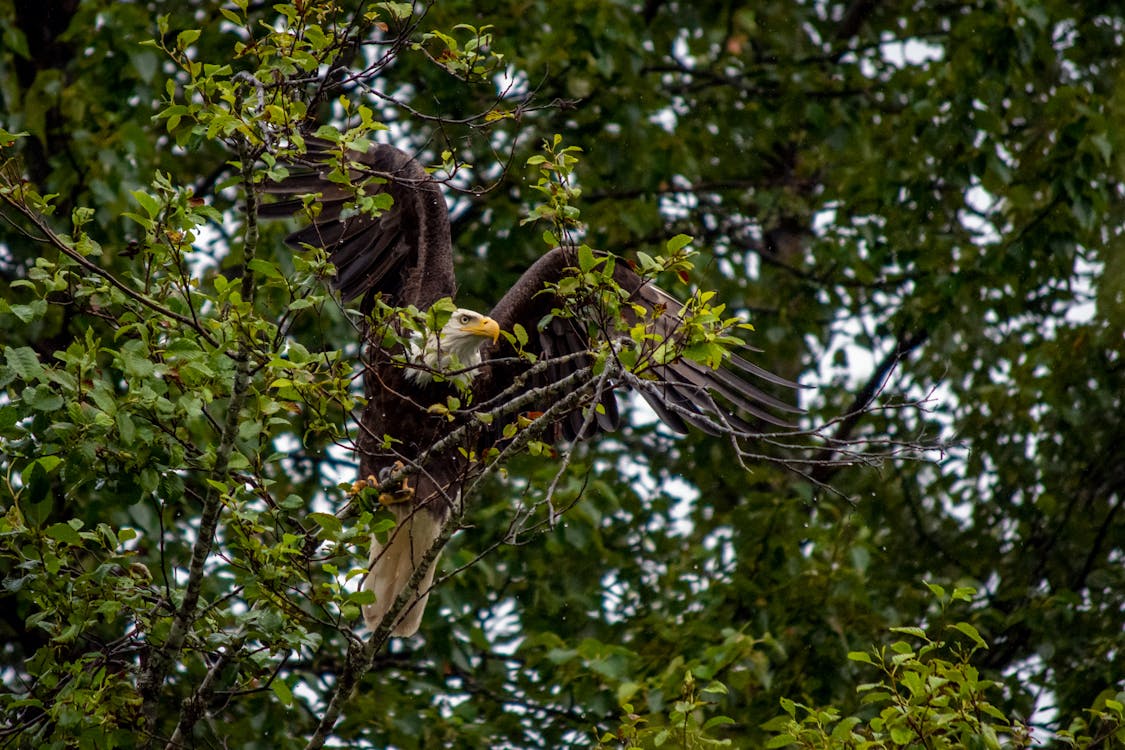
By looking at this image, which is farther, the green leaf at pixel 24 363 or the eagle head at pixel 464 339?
the eagle head at pixel 464 339

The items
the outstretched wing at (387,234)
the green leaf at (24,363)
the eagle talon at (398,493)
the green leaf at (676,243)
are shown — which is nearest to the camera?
the green leaf at (24,363)

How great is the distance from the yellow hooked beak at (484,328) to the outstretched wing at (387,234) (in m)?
0.22

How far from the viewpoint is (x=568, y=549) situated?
585 cm

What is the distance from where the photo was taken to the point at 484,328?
14.6 feet

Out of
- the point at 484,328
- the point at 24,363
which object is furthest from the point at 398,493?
the point at 24,363

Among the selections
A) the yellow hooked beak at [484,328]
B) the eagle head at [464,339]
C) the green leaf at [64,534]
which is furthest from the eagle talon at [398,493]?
the green leaf at [64,534]

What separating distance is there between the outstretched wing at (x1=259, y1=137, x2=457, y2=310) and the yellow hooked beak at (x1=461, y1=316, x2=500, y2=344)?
8.7 inches

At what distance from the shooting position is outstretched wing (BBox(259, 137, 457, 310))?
4789 millimetres

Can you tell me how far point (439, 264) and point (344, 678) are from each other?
209 centimetres

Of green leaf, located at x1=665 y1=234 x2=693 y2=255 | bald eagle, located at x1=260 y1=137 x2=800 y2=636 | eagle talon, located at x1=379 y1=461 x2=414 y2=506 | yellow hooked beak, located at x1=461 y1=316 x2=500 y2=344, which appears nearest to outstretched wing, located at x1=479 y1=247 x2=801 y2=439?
bald eagle, located at x1=260 y1=137 x2=800 y2=636

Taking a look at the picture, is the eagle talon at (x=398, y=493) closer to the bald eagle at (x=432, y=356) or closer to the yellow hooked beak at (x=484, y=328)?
the bald eagle at (x=432, y=356)

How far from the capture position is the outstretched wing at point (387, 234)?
479 cm

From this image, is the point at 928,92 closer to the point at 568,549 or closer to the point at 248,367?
the point at 568,549

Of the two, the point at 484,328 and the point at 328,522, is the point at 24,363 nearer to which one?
the point at 328,522
